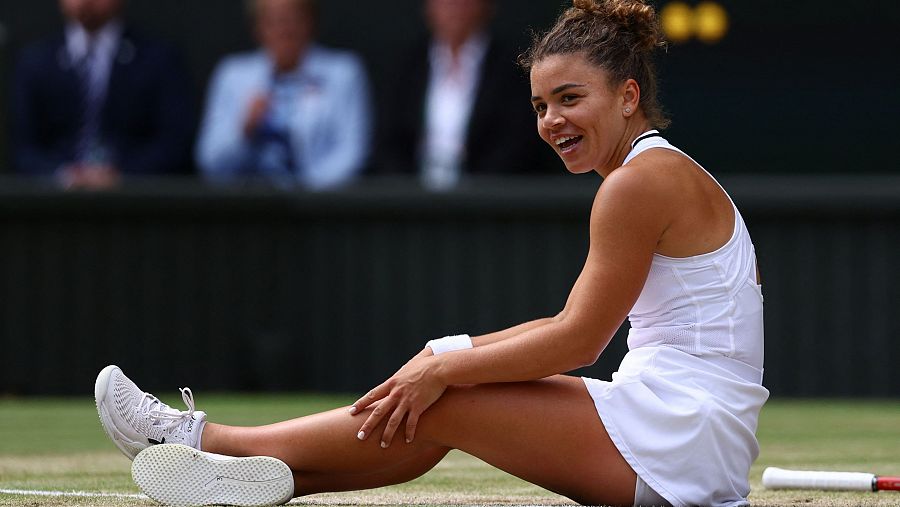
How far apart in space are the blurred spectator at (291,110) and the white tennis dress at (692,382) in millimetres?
6076

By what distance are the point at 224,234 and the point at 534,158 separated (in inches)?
77.8

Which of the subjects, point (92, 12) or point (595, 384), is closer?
point (595, 384)

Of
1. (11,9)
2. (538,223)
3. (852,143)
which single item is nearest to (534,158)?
(538,223)

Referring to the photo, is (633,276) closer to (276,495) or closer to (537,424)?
(537,424)

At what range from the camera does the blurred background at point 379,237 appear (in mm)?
9445

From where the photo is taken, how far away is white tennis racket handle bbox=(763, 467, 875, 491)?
174 inches

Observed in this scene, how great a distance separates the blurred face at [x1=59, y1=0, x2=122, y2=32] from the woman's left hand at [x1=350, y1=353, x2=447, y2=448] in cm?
665

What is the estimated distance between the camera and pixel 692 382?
3654 millimetres

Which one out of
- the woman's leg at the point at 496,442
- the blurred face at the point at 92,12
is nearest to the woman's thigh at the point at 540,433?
the woman's leg at the point at 496,442

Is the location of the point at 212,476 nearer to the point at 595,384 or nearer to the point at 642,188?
the point at 595,384

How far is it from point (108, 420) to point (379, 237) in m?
5.81

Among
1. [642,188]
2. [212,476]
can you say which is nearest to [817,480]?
[642,188]

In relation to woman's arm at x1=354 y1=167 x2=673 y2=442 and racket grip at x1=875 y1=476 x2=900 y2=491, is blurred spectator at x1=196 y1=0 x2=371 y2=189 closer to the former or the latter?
racket grip at x1=875 y1=476 x2=900 y2=491

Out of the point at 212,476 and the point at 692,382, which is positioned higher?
the point at 692,382
